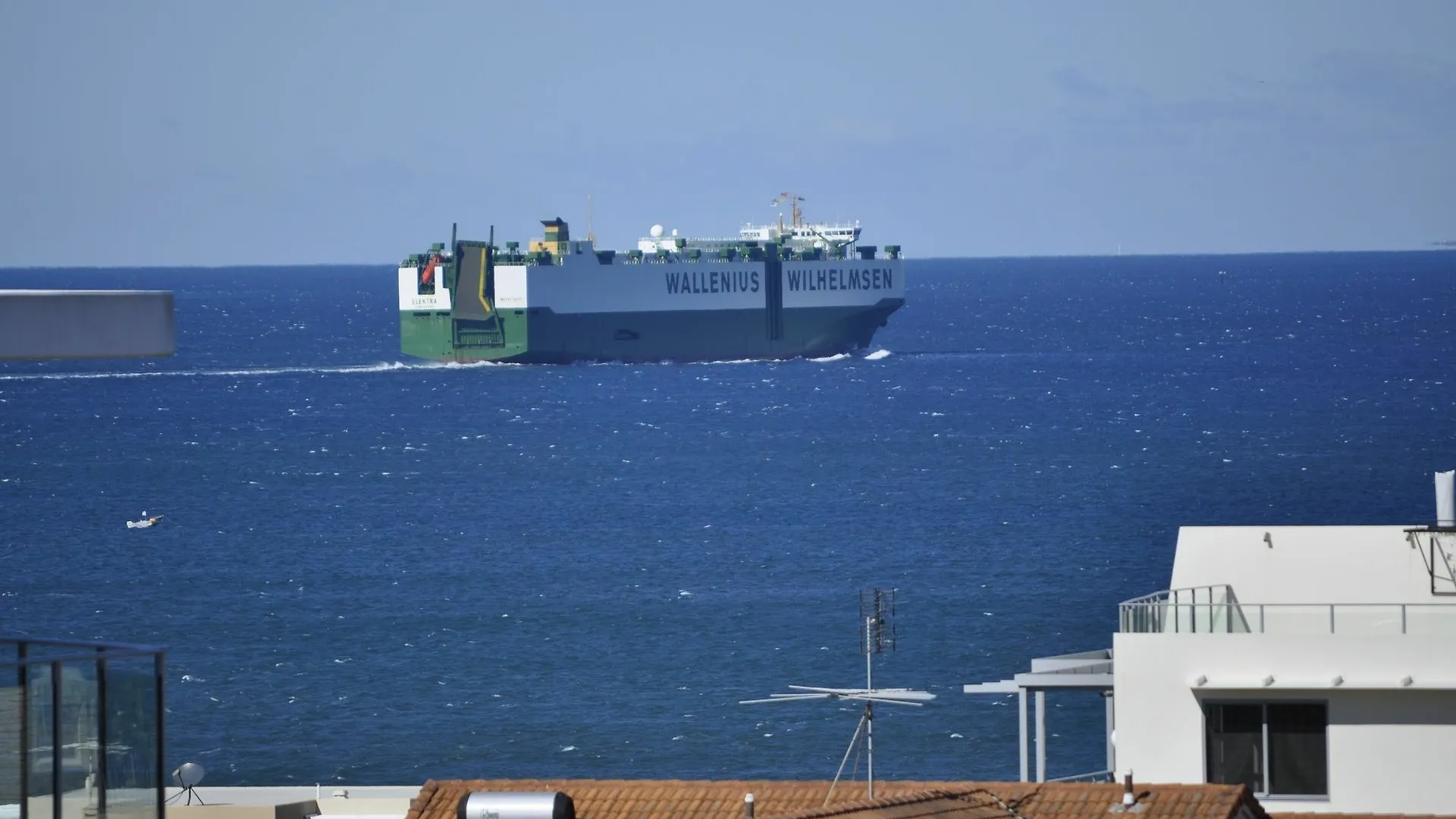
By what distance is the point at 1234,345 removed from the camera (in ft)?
436

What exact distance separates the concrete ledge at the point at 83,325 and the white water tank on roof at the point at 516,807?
3062 mm

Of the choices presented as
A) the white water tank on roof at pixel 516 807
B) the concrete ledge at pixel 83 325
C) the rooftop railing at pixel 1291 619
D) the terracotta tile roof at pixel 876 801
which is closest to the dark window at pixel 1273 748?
the rooftop railing at pixel 1291 619

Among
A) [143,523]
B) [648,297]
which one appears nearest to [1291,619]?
[143,523]

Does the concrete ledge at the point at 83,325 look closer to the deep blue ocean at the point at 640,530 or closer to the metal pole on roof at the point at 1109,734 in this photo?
the metal pole on roof at the point at 1109,734

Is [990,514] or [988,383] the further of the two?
[988,383]

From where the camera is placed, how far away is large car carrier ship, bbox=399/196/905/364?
99688 millimetres

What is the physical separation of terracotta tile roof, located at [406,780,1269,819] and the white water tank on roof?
1359 millimetres

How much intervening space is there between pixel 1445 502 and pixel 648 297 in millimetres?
86136

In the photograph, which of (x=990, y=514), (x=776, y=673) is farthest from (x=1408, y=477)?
(x=776, y=673)

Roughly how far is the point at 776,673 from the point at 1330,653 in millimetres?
23971

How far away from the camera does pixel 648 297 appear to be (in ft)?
339

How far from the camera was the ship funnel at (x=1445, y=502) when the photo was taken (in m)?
17.7

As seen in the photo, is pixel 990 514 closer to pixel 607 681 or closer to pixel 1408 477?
pixel 1408 477

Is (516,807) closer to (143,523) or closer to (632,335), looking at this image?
(143,523)
